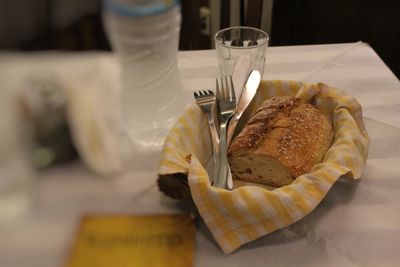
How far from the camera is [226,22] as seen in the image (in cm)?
85

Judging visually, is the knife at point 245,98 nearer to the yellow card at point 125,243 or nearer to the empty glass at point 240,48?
the empty glass at point 240,48

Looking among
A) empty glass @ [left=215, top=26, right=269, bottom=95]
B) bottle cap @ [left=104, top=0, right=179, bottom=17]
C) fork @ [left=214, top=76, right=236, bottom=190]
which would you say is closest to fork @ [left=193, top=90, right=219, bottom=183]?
fork @ [left=214, top=76, right=236, bottom=190]

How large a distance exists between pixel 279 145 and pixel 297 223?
10 centimetres

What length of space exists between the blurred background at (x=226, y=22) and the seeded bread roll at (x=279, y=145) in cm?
14

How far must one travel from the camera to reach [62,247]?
23 cm

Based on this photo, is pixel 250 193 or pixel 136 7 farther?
pixel 250 193

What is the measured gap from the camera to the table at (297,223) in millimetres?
199

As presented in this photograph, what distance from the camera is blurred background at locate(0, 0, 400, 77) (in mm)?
179

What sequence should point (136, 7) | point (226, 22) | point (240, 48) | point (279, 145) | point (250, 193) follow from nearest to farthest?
point (136, 7)
point (250, 193)
point (279, 145)
point (240, 48)
point (226, 22)

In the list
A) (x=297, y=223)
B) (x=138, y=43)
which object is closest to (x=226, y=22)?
(x=297, y=223)

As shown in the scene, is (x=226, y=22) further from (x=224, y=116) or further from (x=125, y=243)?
(x=125, y=243)

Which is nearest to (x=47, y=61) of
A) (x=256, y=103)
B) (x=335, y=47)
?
(x=256, y=103)

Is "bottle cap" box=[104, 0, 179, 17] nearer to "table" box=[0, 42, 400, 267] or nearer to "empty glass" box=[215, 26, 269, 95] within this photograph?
"table" box=[0, 42, 400, 267]

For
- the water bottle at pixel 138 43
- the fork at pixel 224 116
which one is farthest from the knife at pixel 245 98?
the water bottle at pixel 138 43
